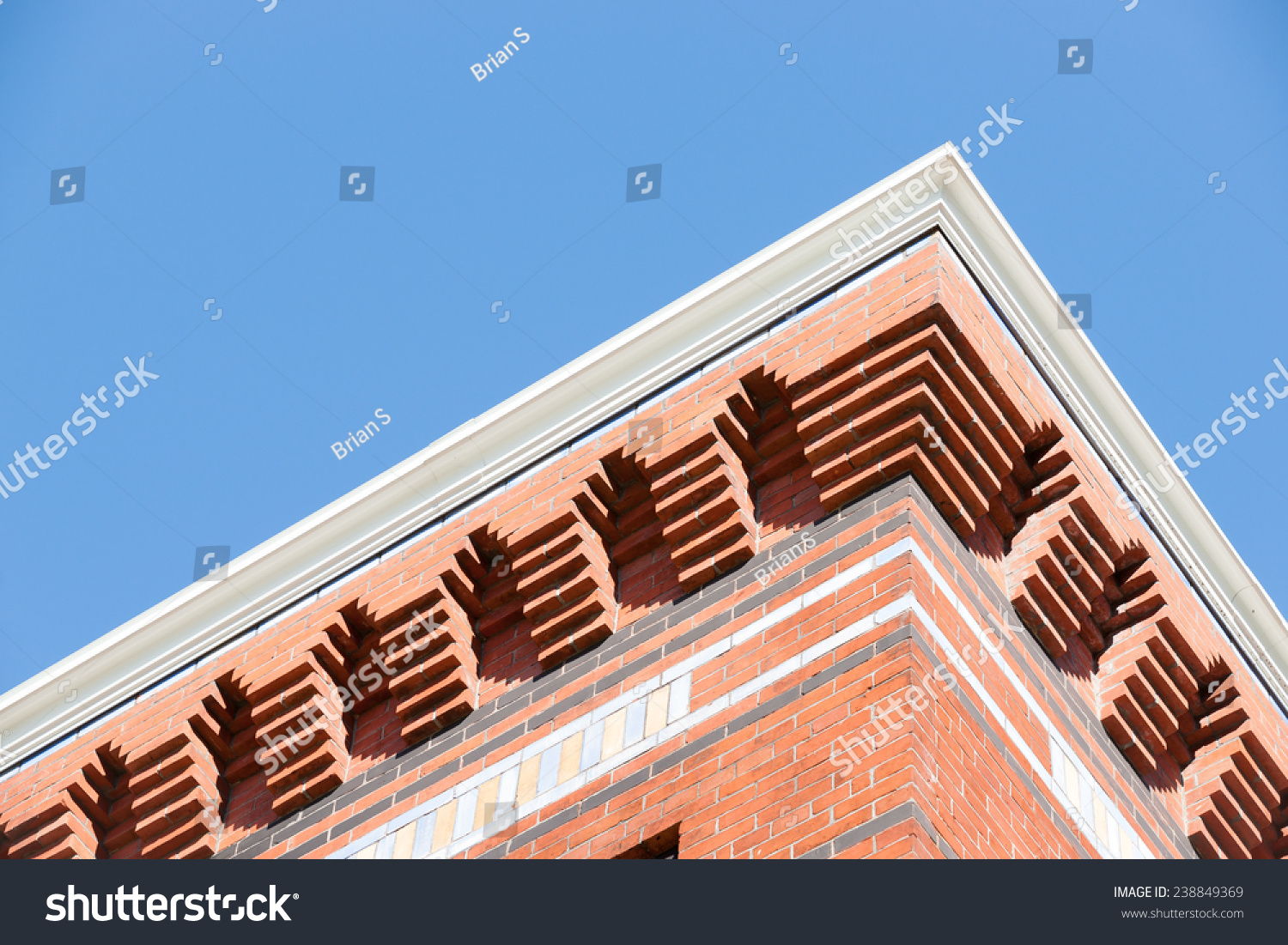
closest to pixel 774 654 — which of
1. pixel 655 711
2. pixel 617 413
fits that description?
pixel 655 711

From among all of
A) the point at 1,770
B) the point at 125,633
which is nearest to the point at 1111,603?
the point at 125,633

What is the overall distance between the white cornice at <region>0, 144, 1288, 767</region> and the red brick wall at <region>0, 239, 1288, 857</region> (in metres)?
0.26

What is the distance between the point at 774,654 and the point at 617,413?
216cm

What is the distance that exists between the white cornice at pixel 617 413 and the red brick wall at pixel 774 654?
0.26m

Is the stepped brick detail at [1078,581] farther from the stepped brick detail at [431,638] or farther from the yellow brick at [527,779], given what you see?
the stepped brick detail at [431,638]

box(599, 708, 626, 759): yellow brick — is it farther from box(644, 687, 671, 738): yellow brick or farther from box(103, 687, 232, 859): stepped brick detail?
box(103, 687, 232, 859): stepped brick detail

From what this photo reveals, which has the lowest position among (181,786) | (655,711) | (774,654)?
(774,654)

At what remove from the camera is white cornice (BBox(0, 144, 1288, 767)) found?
973cm

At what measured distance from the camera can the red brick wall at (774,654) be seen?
8109 millimetres

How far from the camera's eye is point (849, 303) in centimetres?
933

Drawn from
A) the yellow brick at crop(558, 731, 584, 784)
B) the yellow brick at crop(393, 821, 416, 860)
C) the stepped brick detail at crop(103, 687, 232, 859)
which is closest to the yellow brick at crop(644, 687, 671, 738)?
the yellow brick at crop(558, 731, 584, 784)

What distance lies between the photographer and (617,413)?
10.0 metres

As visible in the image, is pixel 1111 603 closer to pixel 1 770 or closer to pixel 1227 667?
pixel 1227 667

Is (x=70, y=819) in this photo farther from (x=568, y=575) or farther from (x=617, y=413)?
(x=617, y=413)
